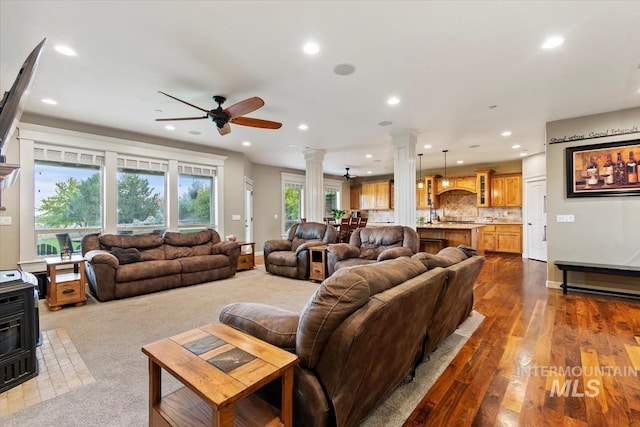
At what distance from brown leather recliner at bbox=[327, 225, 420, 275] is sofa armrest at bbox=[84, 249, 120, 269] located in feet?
10.4

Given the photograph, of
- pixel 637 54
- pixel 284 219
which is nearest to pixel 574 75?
pixel 637 54

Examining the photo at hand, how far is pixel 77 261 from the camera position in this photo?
12.6ft

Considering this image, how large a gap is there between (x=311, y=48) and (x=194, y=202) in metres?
4.88

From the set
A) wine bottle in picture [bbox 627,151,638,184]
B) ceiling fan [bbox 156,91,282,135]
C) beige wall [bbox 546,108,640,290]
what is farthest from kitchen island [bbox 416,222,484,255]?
ceiling fan [bbox 156,91,282,135]

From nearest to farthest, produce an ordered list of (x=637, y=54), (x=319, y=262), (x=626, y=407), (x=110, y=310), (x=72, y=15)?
(x=626, y=407)
(x=72, y=15)
(x=637, y=54)
(x=110, y=310)
(x=319, y=262)

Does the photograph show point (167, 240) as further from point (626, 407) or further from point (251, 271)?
point (626, 407)

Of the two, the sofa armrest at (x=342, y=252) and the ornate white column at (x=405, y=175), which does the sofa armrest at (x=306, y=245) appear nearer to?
the sofa armrest at (x=342, y=252)

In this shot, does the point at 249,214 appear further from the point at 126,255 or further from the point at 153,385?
the point at 153,385

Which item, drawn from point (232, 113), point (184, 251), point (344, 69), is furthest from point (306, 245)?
point (344, 69)

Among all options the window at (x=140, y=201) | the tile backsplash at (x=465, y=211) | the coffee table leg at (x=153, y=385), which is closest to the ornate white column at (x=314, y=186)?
the window at (x=140, y=201)

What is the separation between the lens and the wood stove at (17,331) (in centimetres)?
206

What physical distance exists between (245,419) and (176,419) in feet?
1.01

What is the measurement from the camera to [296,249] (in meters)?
5.82

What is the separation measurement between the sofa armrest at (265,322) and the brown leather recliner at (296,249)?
363 centimetres
